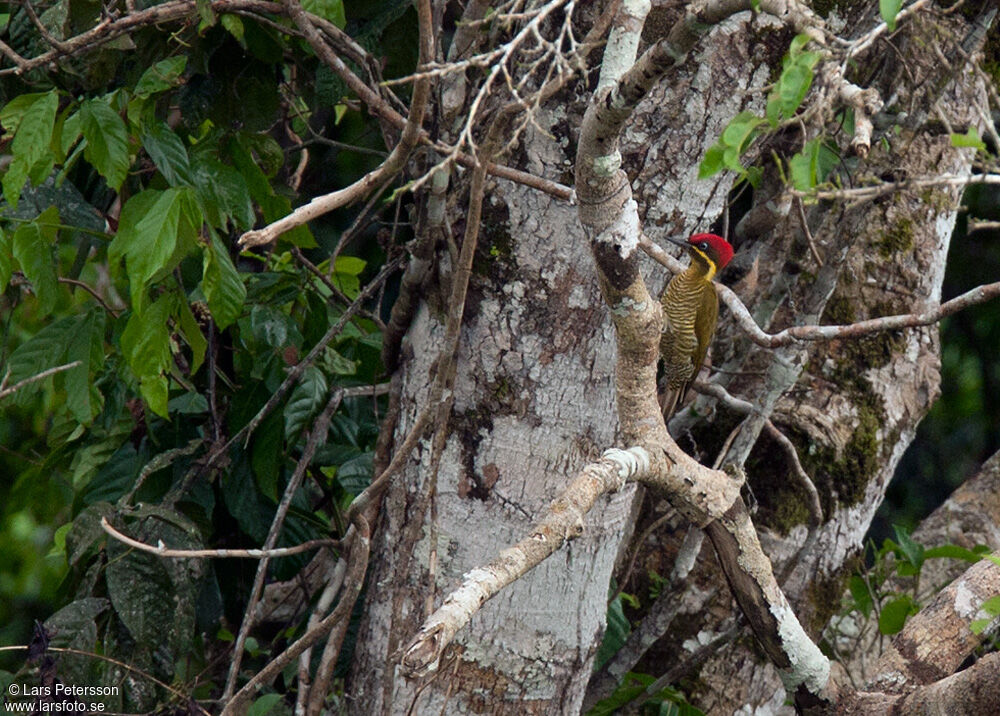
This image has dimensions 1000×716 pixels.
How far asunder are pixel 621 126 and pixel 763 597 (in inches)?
41.2

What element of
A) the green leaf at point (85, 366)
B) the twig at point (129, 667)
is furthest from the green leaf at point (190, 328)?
the twig at point (129, 667)

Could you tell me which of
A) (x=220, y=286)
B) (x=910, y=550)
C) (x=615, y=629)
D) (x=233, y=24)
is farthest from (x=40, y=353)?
(x=910, y=550)

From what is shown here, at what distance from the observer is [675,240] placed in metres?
2.35

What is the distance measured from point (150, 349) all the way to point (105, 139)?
48 cm

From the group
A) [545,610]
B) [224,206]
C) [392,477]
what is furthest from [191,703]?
[224,206]

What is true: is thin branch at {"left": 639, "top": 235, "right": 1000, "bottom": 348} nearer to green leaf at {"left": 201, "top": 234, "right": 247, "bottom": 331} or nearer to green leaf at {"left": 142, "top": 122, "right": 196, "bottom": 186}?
green leaf at {"left": 201, "top": 234, "right": 247, "bottom": 331}

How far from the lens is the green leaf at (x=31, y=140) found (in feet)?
7.22

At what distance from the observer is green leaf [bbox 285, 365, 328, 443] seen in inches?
103

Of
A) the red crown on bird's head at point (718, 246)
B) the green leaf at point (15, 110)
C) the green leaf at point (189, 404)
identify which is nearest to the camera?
the green leaf at point (15, 110)

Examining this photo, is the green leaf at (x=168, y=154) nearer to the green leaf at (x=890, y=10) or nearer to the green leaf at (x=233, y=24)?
the green leaf at (x=233, y=24)

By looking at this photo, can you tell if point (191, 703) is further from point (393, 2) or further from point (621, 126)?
point (393, 2)

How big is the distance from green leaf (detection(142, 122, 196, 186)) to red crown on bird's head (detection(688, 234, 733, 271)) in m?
1.25

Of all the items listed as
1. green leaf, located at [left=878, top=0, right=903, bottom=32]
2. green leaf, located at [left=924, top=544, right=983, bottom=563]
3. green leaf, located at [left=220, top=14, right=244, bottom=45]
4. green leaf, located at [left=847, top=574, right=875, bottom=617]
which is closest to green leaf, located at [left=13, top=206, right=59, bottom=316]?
green leaf, located at [left=220, top=14, right=244, bottom=45]

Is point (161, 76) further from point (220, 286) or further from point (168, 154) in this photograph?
point (220, 286)
